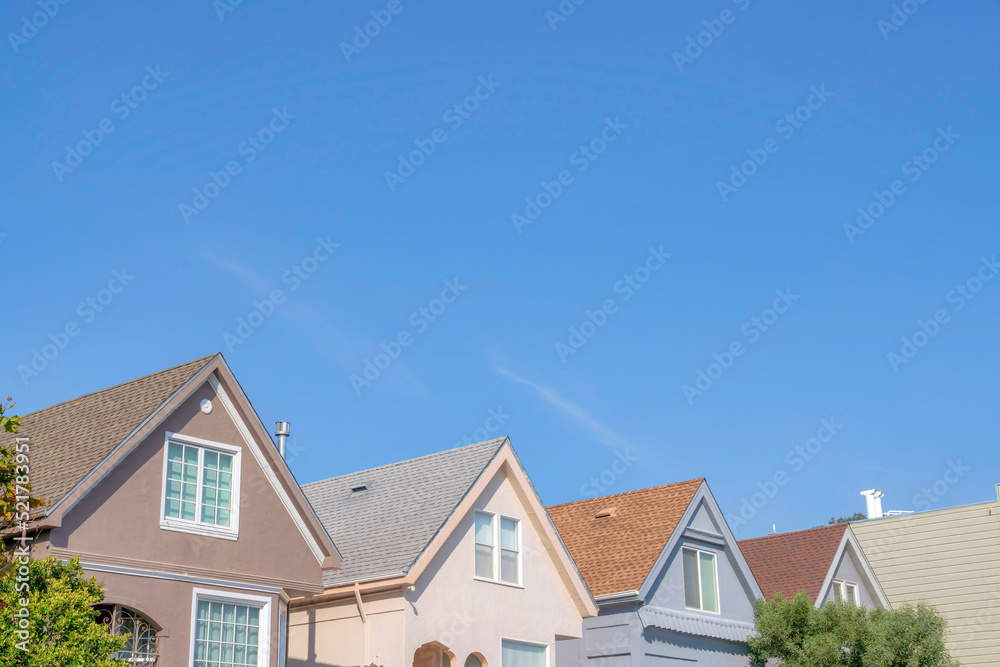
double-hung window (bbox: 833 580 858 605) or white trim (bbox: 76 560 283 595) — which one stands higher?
double-hung window (bbox: 833 580 858 605)

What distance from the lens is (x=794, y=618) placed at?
33156 millimetres

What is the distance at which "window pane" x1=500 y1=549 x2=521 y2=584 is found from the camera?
28.2m

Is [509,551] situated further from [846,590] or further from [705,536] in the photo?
[846,590]

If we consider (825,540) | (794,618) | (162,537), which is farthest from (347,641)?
(825,540)

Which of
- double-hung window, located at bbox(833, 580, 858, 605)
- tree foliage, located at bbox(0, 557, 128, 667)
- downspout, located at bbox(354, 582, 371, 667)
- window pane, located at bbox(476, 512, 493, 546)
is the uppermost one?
window pane, located at bbox(476, 512, 493, 546)

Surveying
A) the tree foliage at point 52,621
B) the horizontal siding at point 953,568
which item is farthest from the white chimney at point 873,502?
the tree foliage at point 52,621

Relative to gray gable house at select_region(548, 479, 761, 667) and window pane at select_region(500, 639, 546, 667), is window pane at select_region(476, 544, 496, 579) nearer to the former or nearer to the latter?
window pane at select_region(500, 639, 546, 667)

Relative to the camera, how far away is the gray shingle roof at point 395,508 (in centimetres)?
2606

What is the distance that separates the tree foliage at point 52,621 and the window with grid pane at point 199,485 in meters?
3.85

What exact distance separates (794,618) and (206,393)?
770 inches

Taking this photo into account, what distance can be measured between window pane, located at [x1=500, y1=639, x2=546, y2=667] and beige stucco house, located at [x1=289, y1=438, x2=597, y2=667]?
0.08ft

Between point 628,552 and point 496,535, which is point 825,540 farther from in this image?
point 496,535

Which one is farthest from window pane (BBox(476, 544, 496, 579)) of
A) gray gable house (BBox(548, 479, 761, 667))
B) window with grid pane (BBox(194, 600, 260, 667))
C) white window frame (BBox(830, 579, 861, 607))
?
white window frame (BBox(830, 579, 861, 607))

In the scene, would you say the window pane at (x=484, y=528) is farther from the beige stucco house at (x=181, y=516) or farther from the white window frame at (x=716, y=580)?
the white window frame at (x=716, y=580)
